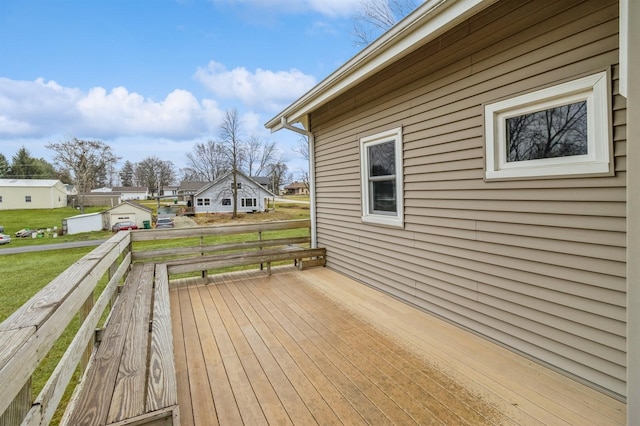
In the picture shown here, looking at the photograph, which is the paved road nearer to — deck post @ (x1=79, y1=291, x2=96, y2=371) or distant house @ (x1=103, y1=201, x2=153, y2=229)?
distant house @ (x1=103, y1=201, x2=153, y2=229)

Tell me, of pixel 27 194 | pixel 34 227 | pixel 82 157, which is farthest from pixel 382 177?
pixel 27 194

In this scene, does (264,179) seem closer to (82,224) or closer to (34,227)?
(82,224)

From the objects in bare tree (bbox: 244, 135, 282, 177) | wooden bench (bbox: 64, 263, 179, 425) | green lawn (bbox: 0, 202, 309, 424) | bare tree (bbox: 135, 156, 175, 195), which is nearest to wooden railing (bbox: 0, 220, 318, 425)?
wooden bench (bbox: 64, 263, 179, 425)

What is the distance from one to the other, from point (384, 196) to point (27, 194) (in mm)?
47403

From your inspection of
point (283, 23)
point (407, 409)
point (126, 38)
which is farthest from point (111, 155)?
point (407, 409)

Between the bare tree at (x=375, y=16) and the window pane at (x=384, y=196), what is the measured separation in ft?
19.5

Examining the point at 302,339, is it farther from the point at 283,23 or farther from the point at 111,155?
the point at 111,155

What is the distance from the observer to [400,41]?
2818mm

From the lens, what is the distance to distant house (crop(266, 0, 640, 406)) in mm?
1887

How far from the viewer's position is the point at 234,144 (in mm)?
25875

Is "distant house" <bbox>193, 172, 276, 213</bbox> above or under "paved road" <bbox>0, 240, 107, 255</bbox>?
above

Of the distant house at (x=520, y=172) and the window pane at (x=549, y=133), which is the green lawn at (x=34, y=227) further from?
the window pane at (x=549, y=133)

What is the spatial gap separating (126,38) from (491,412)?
17069mm

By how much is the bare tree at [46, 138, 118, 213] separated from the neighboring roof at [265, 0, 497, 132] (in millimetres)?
35139
